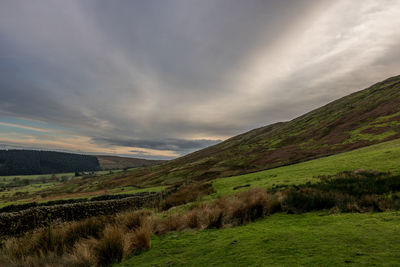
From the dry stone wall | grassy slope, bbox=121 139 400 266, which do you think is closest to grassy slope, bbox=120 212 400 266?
grassy slope, bbox=121 139 400 266

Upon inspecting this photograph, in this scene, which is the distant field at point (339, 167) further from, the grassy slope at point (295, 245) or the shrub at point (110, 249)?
the shrub at point (110, 249)

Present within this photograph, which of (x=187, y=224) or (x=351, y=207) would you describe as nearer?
(x=351, y=207)

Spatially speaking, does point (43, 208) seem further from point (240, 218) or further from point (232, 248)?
point (232, 248)

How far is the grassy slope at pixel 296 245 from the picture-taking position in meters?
3.93

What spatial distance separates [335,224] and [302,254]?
2.49 meters

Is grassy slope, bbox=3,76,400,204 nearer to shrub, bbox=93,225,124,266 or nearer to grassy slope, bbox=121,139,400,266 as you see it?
grassy slope, bbox=121,139,400,266

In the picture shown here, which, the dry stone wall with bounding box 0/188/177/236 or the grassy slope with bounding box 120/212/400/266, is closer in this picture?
the grassy slope with bounding box 120/212/400/266

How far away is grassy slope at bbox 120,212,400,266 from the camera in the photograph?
3933 mm

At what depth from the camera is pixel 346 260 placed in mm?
3721

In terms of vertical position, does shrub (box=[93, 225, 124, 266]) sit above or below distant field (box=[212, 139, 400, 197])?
below

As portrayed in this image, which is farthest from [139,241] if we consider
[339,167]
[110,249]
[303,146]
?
[303,146]

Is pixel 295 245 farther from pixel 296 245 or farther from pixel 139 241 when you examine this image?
pixel 139 241

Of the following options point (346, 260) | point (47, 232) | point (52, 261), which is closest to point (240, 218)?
point (346, 260)

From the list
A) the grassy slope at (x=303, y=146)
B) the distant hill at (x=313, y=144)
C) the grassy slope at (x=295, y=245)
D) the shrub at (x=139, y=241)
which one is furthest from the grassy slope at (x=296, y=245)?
the distant hill at (x=313, y=144)
